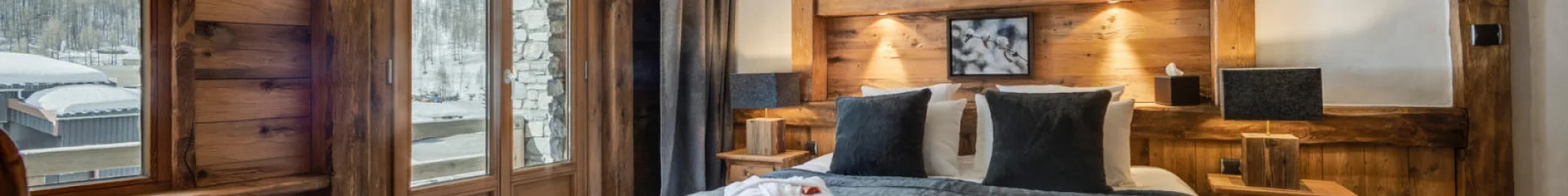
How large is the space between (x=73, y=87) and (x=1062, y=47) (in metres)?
3.36

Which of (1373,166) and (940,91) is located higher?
(940,91)

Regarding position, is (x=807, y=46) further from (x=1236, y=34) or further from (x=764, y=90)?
Result: (x=1236, y=34)

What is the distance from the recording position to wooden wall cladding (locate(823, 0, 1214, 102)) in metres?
3.77

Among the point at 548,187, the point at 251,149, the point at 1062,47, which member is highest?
the point at 1062,47

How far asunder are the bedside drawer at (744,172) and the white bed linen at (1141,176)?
0.30m

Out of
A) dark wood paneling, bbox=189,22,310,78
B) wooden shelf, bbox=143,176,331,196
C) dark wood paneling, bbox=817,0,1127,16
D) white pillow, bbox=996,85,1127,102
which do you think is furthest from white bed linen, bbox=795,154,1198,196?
dark wood paneling, bbox=189,22,310,78

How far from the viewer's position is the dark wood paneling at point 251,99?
292cm

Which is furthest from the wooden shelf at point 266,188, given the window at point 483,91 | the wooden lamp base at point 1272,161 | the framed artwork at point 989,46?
the wooden lamp base at point 1272,161

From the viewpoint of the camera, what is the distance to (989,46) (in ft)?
13.3

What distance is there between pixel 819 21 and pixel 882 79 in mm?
388

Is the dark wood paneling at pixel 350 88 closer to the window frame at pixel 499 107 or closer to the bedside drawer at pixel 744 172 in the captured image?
the window frame at pixel 499 107

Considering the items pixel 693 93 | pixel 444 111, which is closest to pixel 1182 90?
pixel 693 93

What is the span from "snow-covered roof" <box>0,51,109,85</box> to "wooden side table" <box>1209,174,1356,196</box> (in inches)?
134

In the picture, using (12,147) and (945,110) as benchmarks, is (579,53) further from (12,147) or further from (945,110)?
(12,147)
